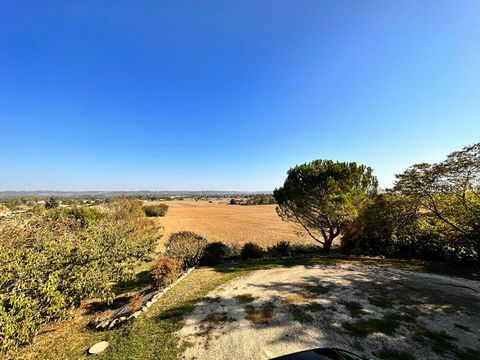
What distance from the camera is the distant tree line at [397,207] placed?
1263cm

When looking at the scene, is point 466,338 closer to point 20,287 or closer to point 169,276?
point 169,276

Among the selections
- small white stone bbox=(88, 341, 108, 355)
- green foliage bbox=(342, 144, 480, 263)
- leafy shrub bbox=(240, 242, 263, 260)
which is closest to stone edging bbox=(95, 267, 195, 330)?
small white stone bbox=(88, 341, 108, 355)

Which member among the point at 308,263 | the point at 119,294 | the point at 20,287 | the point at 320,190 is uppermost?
the point at 320,190

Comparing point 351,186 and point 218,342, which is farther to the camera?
point 351,186

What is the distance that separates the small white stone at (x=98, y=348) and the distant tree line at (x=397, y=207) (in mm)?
14011

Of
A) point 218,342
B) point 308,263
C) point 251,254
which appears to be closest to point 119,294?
point 218,342

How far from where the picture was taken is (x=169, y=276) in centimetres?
1172

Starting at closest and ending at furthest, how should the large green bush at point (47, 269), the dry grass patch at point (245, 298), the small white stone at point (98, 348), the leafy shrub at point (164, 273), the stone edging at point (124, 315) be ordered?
the large green bush at point (47, 269)
the small white stone at point (98, 348)
the stone edging at point (124, 315)
the dry grass patch at point (245, 298)
the leafy shrub at point (164, 273)

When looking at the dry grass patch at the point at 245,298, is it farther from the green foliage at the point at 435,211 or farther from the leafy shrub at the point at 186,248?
the green foliage at the point at 435,211

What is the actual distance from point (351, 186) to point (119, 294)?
15538 mm

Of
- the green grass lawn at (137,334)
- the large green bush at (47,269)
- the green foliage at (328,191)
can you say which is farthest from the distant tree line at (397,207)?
the large green bush at (47,269)

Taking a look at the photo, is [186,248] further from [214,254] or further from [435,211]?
[435,211]

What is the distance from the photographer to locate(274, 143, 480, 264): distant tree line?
1263 cm

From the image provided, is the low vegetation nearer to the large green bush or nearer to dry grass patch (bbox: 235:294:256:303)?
the large green bush
